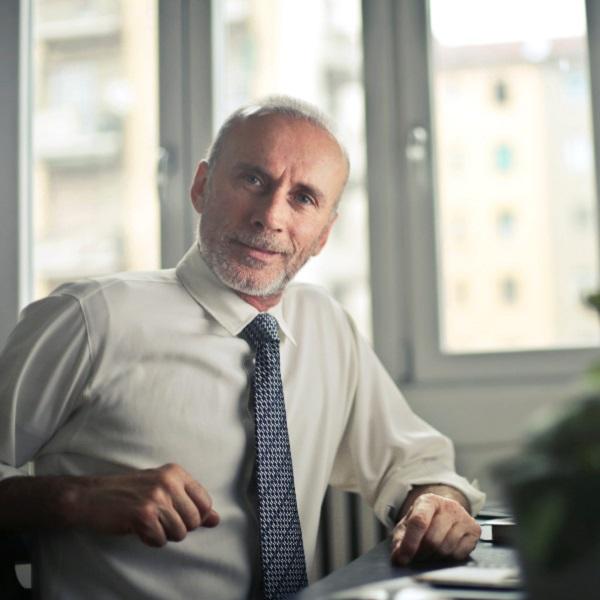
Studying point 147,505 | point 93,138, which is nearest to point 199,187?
point 147,505

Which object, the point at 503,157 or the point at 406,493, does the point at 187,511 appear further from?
the point at 503,157

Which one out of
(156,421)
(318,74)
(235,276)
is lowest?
(156,421)

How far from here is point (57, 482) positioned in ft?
3.93

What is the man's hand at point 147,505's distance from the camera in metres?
1.06

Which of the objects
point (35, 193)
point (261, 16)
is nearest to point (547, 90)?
point (261, 16)

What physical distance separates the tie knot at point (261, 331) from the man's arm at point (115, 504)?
0.33 m

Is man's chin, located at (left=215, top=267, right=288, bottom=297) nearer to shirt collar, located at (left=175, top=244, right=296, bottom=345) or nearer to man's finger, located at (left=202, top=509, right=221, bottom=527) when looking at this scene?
shirt collar, located at (left=175, top=244, right=296, bottom=345)

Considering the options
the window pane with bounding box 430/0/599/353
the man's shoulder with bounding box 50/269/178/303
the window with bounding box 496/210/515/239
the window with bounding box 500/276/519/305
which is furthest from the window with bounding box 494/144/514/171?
the man's shoulder with bounding box 50/269/178/303

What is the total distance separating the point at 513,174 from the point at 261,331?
1.14 meters

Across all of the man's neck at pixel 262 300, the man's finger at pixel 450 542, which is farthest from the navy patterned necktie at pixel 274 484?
the man's finger at pixel 450 542

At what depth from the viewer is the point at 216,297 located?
1453 millimetres

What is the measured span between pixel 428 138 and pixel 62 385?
1.29 m

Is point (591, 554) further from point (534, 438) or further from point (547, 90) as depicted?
point (547, 90)

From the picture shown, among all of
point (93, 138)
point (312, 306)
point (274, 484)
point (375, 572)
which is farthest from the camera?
point (93, 138)
